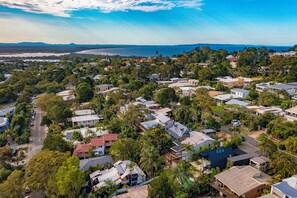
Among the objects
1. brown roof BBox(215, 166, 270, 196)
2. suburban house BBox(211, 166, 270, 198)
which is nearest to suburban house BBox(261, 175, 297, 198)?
suburban house BBox(211, 166, 270, 198)

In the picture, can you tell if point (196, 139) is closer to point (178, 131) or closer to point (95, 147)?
point (178, 131)

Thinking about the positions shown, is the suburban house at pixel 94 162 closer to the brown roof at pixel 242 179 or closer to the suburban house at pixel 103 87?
the brown roof at pixel 242 179

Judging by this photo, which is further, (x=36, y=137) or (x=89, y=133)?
(x=36, y=137)

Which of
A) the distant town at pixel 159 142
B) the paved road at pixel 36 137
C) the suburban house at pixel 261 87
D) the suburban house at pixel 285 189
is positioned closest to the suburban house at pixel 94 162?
the distant town at pixel 159 142

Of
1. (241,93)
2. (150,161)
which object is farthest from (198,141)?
(241,93)

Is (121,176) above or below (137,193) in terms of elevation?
above

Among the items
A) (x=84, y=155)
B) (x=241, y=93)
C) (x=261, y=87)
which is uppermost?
(x=261, y=87)

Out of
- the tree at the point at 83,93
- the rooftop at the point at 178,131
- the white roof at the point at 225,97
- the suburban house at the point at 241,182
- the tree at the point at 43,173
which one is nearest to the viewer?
the suburban house at the point at 241,182
